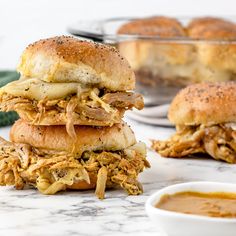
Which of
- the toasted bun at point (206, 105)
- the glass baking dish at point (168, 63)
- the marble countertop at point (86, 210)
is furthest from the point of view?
the glass baking dish at point (168, 63)

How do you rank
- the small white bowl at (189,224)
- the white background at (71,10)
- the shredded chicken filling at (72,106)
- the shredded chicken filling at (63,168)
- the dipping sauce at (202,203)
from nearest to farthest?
the small white bowl at (189,224) → the dipping sauce at (202,203) → the shredded chicken filling at (72,106) → the shredded chicken filling at (63,168) → the white background at (71,10)

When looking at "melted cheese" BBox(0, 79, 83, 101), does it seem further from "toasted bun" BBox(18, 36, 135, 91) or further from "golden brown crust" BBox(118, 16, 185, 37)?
"golden brown crust" BBox(118, 16, 185, 37)

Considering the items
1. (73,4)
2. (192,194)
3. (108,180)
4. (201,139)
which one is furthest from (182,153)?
(73,4)

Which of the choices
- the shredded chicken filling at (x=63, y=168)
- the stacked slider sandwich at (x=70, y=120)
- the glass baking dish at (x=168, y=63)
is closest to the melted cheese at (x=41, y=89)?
the stacked slider sandwich at (x=70, y=120)

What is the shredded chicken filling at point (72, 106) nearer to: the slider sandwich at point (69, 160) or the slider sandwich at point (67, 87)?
the slider sandwich at point (67, 87)

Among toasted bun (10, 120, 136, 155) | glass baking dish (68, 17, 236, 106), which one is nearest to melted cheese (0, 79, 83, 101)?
toasted bun (10, 120, 136, 155)

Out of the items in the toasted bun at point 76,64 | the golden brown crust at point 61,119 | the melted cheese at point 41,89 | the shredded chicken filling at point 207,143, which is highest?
the toasted bun at point 76,64

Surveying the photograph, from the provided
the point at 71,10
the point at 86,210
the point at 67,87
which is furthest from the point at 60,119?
the point at 71,10
